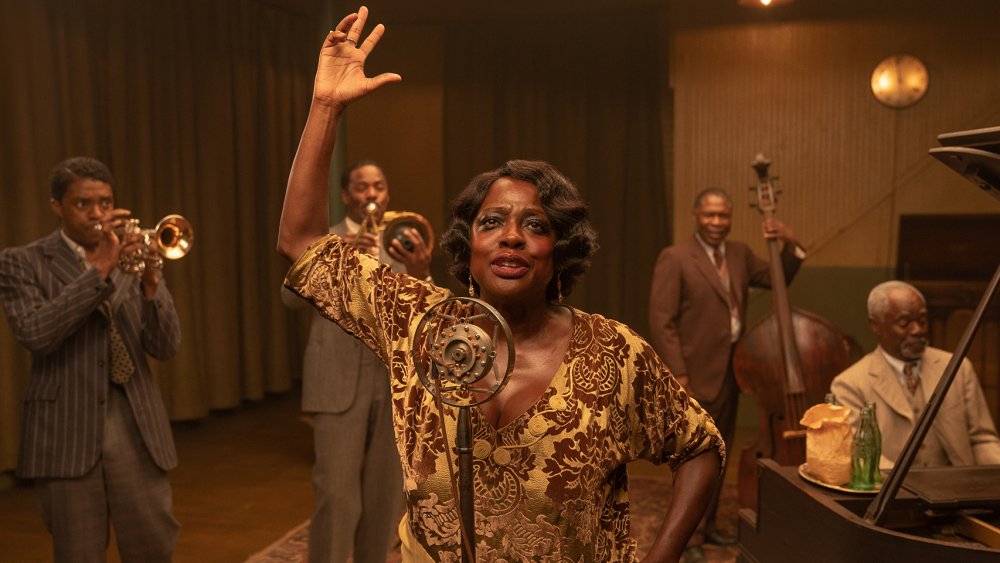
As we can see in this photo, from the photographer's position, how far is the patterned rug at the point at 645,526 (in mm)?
4276

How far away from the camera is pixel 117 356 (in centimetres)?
303

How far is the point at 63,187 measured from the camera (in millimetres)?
3020

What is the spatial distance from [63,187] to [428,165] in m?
5.33

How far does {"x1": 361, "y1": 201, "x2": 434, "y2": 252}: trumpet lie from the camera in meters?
3.44

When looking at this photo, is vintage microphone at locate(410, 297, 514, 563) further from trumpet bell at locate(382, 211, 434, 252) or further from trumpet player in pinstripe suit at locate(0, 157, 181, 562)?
trumpet bell at locate(382, 211, 434, 252)

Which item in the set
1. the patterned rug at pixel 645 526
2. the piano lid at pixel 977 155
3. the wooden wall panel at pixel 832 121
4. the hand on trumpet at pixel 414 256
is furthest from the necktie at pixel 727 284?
the piano lid at pixel 977 155

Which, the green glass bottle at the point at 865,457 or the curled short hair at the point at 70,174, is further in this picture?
the curled short hair at the point at 70,174

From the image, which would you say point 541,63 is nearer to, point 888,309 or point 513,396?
point 888,309

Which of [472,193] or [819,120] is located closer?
[472,193]

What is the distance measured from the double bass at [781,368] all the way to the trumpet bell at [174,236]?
2.47m

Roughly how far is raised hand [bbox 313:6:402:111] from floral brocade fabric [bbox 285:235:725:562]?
0.88 ft

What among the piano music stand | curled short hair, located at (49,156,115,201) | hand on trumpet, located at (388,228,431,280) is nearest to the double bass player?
hand on trumpet, located at (388,228,431,280)

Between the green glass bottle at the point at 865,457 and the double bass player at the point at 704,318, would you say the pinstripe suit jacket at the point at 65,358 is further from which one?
the double bass player at the point at 704,318

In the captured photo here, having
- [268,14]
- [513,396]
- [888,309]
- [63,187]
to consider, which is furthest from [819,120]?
[513,396]
